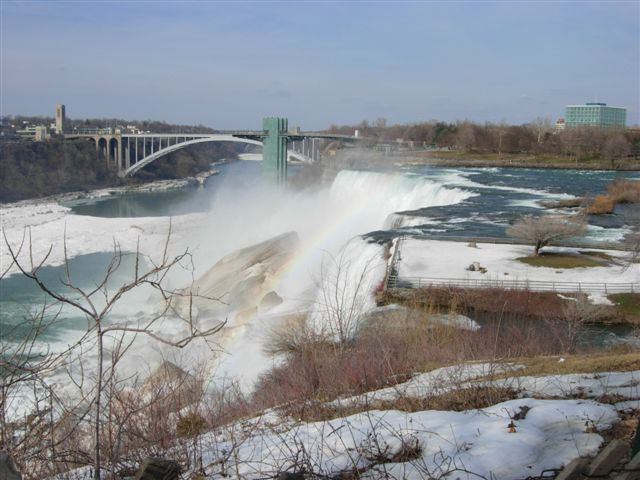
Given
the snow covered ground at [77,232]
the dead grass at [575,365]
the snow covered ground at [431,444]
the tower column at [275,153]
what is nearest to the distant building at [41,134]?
the snow covered ground at [77,232]

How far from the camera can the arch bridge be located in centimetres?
4075

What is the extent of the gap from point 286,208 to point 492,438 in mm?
26602

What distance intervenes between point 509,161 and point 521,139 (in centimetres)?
751

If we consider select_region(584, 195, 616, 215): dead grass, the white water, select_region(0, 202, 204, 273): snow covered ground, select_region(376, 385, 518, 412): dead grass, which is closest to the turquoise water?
select_region(584, 195, 616, 215): dead grass

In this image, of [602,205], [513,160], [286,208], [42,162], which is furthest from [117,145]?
[602,205]

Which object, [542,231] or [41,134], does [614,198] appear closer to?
[542,231]

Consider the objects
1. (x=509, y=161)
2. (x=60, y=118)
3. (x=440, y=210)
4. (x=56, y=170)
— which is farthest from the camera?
(x=60, y=118)

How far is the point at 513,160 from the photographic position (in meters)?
43.7

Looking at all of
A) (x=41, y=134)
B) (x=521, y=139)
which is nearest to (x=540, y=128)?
(x=521, y=139)

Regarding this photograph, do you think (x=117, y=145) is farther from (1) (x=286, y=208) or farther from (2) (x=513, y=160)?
(2) (x=513, y=160)

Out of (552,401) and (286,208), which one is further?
(286,208)

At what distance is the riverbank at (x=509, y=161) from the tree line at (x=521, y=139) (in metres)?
0.95

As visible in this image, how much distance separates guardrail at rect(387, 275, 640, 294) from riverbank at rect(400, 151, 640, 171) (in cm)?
2660

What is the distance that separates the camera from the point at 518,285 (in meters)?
12.0
